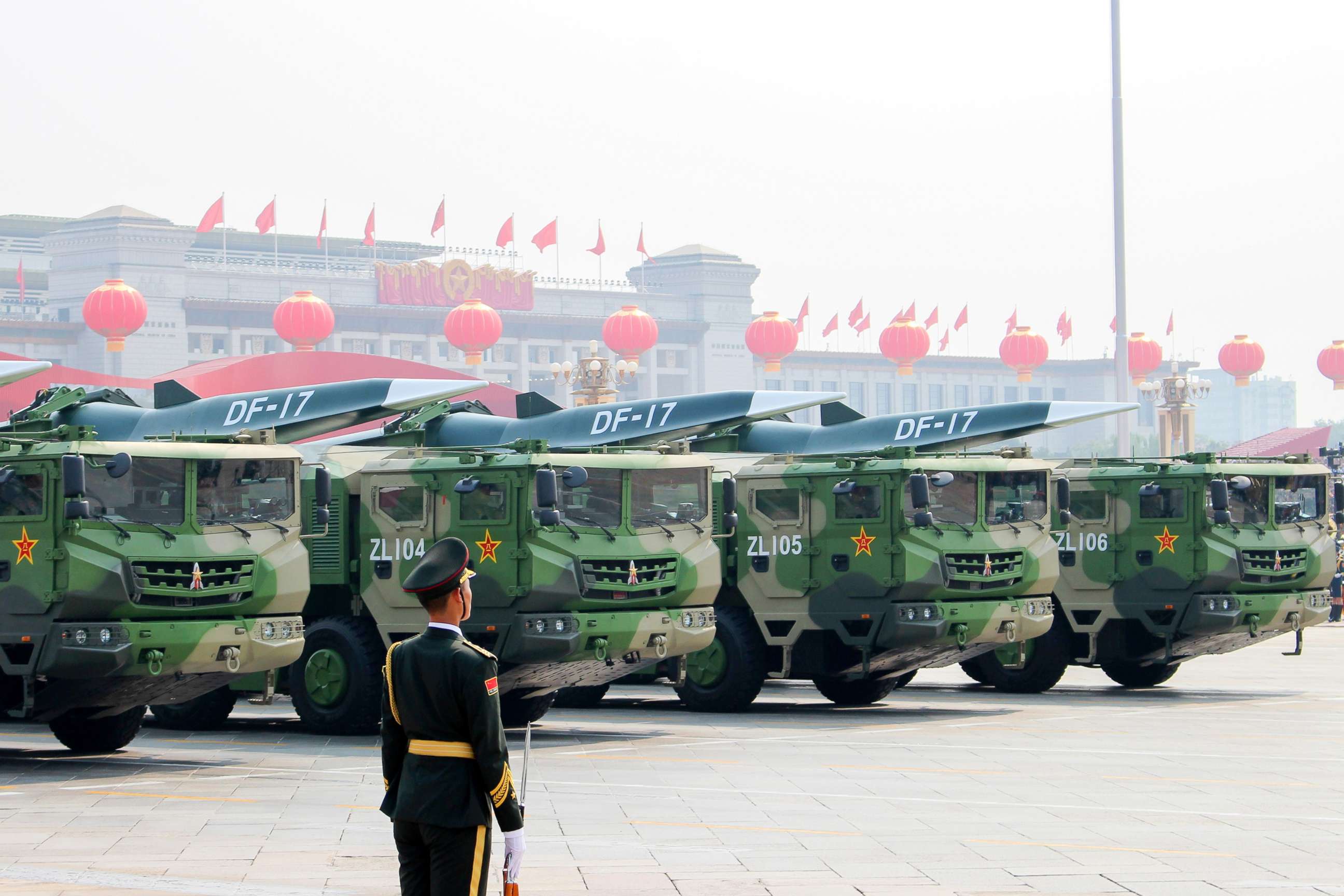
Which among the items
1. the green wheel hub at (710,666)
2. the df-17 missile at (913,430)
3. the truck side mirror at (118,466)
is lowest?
the green wheel hub at (710,666)

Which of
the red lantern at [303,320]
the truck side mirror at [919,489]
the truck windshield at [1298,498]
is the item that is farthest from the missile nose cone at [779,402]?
the red lantern at [303,320]

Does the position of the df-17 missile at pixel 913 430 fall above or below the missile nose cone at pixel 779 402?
below

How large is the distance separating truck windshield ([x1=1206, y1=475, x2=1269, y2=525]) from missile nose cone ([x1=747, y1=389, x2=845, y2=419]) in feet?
15.6

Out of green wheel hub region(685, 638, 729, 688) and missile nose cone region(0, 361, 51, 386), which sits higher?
missile nose cone region(0, 361, 51, 386)

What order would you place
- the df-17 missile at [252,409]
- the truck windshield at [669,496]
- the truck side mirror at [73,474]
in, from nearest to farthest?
the truck side mirror at [73,474] → the truck windshield at [669,496] → the df-17 missile at [252,409]

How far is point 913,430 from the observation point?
74.4ft

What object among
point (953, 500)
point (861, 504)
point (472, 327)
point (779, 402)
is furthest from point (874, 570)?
point (472, 327)

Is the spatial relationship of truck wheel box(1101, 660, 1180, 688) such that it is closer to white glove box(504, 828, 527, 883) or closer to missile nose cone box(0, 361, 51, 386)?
missile nose cone box(0, 361, 51, 386)

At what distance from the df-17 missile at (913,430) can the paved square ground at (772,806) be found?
3.98 metres

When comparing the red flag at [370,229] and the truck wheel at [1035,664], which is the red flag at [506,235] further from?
the truck wheel at [1035,664]

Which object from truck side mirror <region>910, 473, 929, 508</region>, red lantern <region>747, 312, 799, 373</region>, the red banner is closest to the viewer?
truck side mirror <region>910, 473, 929, 508</region>

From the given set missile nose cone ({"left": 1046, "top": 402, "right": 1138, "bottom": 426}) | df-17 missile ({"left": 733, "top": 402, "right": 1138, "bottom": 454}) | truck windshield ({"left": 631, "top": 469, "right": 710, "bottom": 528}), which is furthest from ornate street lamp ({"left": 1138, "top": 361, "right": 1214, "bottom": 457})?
truck windshield ({"left": 631, "top": 469, "right": 710, "bottom": 528})

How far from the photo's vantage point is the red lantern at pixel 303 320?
73.1 metres

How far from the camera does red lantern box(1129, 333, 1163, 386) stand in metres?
90.8
